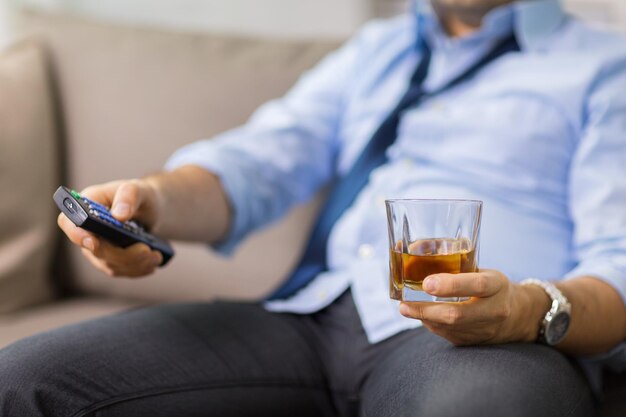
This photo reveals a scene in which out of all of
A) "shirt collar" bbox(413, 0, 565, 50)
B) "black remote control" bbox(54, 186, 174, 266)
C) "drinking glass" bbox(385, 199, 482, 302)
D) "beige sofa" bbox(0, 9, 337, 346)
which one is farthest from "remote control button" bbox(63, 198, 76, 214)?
"shirt collar" bbox(413, 0, 565, 50)

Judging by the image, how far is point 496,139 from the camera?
1139 millimetres

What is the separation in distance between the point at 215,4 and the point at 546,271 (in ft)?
4.70

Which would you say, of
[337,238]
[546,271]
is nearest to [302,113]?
[337,238]

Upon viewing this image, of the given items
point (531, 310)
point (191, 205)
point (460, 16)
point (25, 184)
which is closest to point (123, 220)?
point (191, 205)

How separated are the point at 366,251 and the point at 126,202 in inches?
15.0

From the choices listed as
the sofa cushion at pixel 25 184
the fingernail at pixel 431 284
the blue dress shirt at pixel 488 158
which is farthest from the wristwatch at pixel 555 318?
the sofa cushion at pixel 25 184

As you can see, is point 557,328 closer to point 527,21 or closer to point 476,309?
point 476,309

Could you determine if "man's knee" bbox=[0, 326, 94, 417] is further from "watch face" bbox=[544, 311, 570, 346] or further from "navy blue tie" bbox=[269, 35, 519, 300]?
"watch face" bbox=[544, 311, 570, 346]

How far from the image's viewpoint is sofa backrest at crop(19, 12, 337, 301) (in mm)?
1447

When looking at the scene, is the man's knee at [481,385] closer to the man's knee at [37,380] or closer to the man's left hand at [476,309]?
the man's left hand at [476,309]

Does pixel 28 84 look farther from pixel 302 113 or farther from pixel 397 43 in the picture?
pixel 397 43

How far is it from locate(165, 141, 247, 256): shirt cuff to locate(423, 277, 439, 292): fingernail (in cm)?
52

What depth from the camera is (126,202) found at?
3.08ft

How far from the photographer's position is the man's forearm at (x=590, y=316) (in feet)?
2.89
